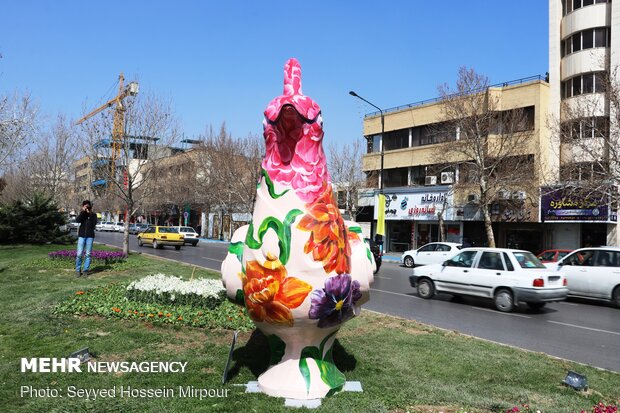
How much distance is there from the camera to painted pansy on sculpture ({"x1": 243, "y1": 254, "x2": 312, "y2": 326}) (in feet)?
14.0

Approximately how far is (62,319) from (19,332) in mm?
729

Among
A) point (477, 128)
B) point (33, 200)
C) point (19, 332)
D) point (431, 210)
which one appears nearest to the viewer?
point (19, 332)

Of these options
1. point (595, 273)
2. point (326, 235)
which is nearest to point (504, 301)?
point (595, 273)

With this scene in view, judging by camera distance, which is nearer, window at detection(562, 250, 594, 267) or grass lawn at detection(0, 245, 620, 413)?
grass lawn at detection(0, 245, 620, 413)

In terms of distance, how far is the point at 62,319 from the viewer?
25.4 ft

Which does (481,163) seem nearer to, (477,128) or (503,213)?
(477,128)

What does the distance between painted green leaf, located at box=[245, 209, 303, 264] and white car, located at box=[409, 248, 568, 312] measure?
8.79 m

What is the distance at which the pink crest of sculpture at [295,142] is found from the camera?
439 centimetres

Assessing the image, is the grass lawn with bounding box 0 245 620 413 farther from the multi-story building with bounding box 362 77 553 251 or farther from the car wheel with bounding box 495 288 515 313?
the multi-story building with bounding box 362 77 553 251

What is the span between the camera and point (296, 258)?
14.1ft

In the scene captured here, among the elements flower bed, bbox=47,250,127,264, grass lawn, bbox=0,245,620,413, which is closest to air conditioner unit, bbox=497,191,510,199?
grass lawn, bbox=0,245,620,413

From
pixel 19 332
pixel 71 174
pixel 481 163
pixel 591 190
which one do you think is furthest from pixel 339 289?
pixel 71 174

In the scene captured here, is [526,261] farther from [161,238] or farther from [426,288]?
[161,238]

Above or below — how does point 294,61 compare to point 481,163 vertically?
below
